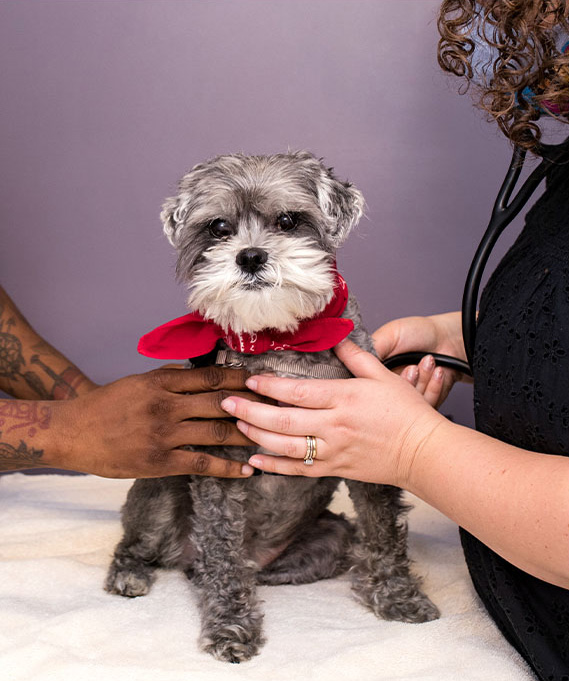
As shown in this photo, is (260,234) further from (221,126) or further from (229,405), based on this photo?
(221,126)

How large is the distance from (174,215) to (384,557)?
0.90 metres

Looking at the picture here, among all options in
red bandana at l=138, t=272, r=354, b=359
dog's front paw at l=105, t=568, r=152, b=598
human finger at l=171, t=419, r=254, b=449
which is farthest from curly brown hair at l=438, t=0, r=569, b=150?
dog's front paw at l=105, t=568, r=152, b=598

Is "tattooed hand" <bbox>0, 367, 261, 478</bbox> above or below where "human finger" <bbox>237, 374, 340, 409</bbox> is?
below

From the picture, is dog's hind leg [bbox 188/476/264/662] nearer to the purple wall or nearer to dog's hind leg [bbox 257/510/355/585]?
dog's hind leg [bbox 257/510/355/585]

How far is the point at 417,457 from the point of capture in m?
1.32

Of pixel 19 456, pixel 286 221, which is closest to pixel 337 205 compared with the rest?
pixel 286 221

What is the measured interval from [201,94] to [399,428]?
165 cm

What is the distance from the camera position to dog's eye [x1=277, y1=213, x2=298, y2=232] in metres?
1.55

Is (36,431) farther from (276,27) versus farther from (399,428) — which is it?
(276,27)

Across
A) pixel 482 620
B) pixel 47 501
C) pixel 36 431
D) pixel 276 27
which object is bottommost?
pixel 47 501

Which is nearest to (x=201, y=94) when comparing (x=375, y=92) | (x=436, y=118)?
(x=375, y=92)

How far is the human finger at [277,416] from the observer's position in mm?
1415

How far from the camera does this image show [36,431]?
165 centimetres

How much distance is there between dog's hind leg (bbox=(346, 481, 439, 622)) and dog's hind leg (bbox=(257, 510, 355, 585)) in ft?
0.27
